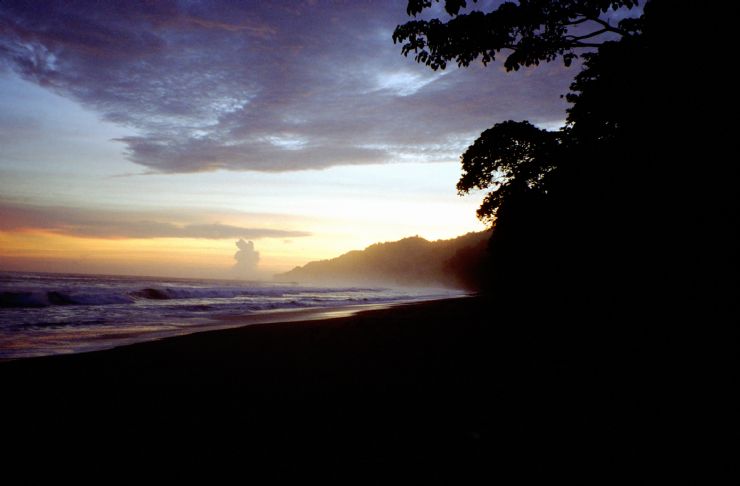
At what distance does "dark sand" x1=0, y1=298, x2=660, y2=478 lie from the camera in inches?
103

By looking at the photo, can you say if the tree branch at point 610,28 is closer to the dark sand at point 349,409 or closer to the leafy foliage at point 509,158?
the dark sand at point 349,409

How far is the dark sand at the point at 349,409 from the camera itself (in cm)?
261

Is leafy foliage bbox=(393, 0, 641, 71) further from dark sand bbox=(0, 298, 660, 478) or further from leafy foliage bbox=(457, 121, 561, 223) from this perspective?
leafy foliage bbox=(457, 121, 561, 223)

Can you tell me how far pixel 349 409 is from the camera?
11.8 feet

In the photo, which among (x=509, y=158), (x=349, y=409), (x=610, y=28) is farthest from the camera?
(x=509, y=158)

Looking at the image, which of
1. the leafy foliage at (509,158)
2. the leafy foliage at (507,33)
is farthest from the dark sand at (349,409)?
the leafy foliage at (509,158)

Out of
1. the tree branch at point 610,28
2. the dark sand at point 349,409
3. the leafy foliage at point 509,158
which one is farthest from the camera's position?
the leafy foliage at point 509,158

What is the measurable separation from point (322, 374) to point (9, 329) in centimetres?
1068

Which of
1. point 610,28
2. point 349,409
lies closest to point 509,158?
point 610,28

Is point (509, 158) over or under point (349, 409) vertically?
over

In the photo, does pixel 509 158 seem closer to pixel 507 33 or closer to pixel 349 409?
pixel 507 33

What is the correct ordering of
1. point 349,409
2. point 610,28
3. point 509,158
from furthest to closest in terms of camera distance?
point 509,158, point 610,28, point 349,409

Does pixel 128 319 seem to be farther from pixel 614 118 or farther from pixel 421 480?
pixel 614 118

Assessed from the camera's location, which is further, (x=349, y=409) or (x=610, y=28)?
(x=610, y=28)
